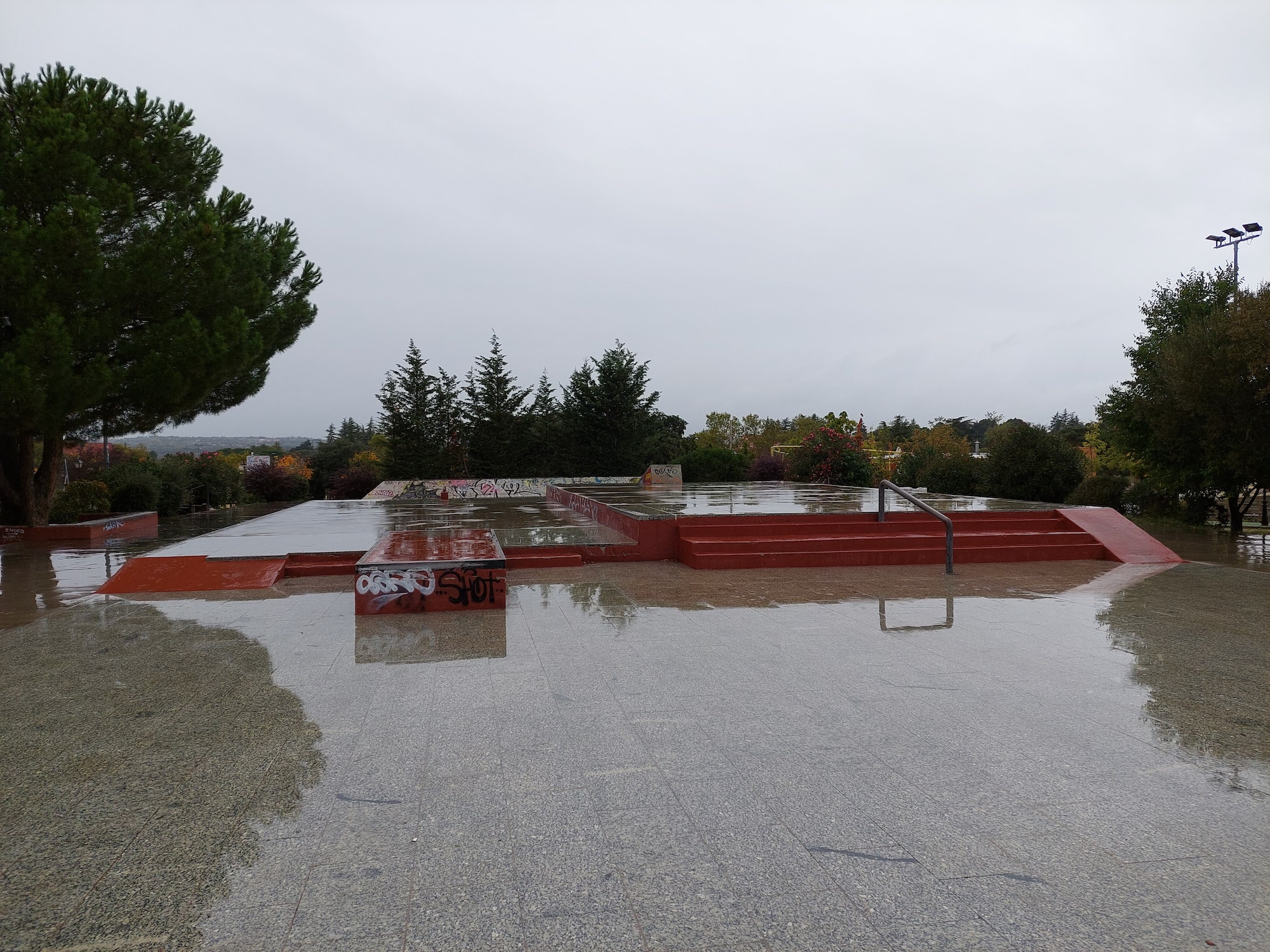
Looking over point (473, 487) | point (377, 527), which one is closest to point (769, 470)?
point (473, 487)

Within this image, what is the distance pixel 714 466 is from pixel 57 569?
22158 millimetres

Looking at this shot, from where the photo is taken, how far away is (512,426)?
3120 centimetres

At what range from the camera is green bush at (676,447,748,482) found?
29719 millimetres

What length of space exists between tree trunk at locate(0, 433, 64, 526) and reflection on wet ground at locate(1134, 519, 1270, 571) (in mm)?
19354

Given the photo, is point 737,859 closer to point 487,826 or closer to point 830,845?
point 830,845

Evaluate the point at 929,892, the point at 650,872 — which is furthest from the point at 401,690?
the point at 929,892

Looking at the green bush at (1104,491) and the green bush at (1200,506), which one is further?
the green bush at (1104,491)

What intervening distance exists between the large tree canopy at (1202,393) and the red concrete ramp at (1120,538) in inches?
160

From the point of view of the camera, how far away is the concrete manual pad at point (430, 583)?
6688 millimetres

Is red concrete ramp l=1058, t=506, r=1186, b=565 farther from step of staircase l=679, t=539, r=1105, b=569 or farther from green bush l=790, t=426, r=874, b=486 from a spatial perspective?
green bush l=790, t=426, r=874, b=486

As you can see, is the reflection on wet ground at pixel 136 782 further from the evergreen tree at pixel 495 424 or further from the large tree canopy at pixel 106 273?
the evergreen tree at pixel 495 424

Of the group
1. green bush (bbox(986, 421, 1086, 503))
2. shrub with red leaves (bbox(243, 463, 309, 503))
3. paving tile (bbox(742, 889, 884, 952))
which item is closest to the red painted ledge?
shrub with red leaves (bbox(243, 463, 309, 503))

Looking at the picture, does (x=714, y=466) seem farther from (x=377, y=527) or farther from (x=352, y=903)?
(x=352, y=903)

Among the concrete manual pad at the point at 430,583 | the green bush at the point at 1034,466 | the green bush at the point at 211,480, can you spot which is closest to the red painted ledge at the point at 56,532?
the green bush at the point at 211,480
